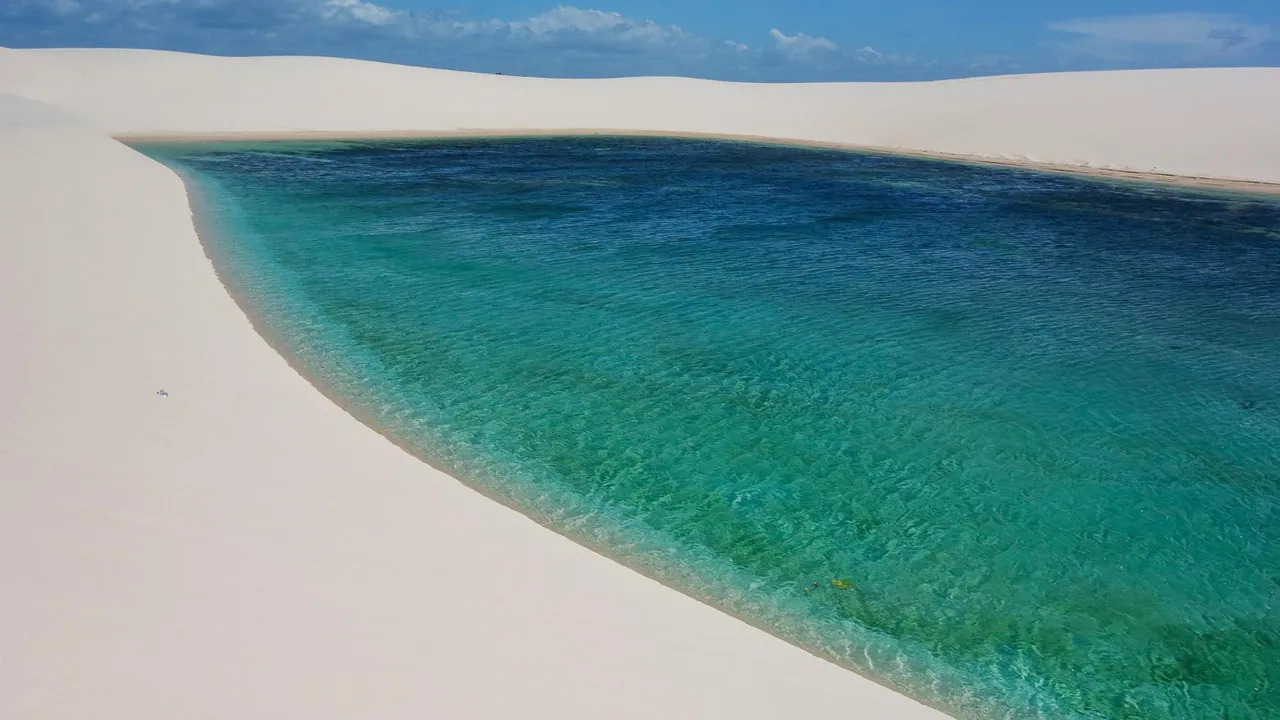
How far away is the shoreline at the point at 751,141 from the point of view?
987 inches

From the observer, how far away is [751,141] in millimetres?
37531

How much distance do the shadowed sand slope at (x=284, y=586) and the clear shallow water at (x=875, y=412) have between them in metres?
0.69

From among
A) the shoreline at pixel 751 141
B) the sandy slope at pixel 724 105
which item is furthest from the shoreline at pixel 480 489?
the sandy slope at pixel 724 105

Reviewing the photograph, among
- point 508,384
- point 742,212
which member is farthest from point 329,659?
point 742,212

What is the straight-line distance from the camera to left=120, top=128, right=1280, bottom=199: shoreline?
25.1m

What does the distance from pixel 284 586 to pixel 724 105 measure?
149 ft

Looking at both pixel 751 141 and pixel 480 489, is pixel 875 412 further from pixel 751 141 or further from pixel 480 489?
pixel 751 141

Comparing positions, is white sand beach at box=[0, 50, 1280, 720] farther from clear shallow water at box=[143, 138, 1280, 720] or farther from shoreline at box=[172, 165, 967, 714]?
clear shallow water at box=[143, 138, 1280, 720]

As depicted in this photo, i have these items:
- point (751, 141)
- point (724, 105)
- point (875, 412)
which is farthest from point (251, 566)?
point (724, 105)

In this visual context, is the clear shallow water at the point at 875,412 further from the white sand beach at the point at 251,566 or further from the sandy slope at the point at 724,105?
the sandy slope at the point at 724,105

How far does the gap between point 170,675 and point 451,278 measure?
8.93m

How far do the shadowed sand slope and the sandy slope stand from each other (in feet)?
91.6

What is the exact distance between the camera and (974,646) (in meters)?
4.49

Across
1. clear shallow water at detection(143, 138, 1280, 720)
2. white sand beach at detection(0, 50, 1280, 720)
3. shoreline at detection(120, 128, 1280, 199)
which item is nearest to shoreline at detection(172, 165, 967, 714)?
clear shallow water at detection(143, 138, 1280, 720)
